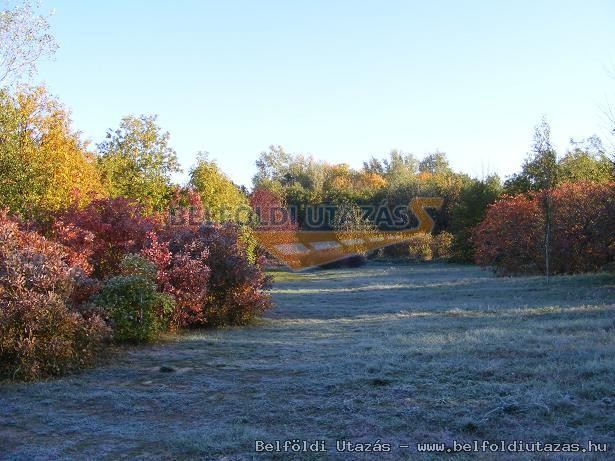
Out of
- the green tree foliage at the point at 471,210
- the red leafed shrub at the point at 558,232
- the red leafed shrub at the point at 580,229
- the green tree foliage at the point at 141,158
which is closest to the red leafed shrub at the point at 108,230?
the green tree foliage at the point at 141,158

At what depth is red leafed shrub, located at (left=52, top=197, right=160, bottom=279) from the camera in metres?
9.32

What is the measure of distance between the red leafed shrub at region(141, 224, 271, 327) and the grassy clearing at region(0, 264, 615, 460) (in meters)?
0.79

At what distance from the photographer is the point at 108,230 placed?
9.56 m

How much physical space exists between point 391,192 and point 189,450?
34.3 meters

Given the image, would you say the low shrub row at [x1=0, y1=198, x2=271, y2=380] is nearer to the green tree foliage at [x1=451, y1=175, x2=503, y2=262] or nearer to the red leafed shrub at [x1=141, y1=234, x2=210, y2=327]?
the red leafed shrub at [x1=141, y1=234, x2=210, y2=327]

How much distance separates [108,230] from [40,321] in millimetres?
3719

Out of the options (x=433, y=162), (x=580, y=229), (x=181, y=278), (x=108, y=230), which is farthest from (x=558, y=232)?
(x=433, y=162)

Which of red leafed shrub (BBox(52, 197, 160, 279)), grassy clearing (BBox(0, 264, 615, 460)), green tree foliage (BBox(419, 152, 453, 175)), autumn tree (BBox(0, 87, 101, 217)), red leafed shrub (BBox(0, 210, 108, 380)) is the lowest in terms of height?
grassy clearing (BBox(0, 264, 615, 460))

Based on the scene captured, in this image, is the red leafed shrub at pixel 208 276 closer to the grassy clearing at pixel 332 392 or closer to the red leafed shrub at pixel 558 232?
the grassy clearing at pixel 332 392

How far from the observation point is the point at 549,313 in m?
9.91

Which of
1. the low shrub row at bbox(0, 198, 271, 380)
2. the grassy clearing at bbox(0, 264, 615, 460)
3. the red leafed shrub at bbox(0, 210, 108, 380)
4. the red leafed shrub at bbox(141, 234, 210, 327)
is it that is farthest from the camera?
the red leafed shrub at bbox(141, 234, 210, 327)

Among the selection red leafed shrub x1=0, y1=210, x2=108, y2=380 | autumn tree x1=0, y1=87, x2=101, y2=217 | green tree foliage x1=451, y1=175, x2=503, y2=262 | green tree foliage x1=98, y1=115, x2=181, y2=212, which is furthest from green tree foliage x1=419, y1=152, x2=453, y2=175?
red leafed shrub x1=0, y1=210, x2=108, y2=380

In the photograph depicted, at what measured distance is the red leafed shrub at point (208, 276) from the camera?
9.16m

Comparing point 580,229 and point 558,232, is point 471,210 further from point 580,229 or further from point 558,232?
point 580,229
